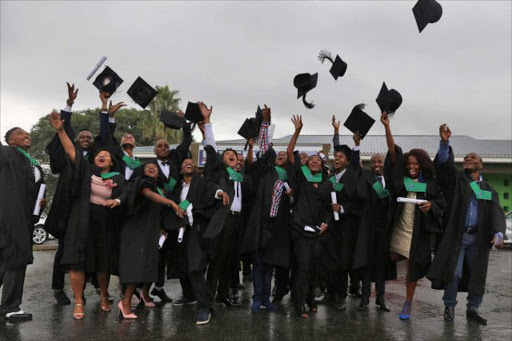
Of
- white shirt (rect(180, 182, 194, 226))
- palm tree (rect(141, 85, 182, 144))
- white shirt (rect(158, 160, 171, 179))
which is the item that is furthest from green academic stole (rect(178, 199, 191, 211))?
palm tree (rect(141, 85, 182, 144))

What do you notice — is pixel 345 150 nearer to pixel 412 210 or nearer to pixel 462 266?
pixel 412 210

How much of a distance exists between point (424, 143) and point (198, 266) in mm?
28943

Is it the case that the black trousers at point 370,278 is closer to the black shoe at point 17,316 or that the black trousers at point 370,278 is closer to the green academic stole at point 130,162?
the green academic stole at point 130,162

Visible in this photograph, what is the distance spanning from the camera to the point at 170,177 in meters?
6.89

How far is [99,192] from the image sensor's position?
6.02 m

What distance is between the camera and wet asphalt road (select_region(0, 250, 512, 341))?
17.2 ft

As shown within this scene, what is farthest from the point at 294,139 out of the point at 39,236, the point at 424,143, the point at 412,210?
the point at 424,143

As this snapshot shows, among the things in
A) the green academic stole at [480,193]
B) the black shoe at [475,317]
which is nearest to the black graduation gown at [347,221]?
the green academic stole at [480,193]

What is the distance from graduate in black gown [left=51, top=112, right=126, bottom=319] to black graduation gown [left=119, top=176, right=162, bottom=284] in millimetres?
213

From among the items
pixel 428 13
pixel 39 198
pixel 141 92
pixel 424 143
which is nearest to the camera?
pixel 39 198

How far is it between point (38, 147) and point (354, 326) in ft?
109

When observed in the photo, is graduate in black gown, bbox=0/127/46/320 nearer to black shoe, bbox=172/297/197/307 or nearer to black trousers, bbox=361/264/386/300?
black shoe, bbox=172/297/197/307

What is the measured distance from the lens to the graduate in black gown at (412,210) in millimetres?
6223

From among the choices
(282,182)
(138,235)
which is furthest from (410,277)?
(138,235)
